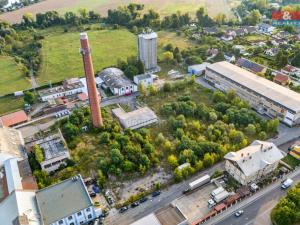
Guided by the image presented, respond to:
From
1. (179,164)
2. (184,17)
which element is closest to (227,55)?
(184,17)

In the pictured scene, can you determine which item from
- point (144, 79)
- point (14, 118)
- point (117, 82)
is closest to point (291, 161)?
point (144, 79)

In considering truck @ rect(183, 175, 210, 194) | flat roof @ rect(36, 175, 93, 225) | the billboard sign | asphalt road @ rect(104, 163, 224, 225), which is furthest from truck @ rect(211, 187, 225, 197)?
the billboard sign

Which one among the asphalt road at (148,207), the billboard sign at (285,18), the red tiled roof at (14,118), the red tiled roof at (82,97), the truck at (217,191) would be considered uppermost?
the billboard sign at (285,18)

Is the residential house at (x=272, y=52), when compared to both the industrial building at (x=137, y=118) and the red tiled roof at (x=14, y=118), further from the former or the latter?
the red tiled roof at (x=14, y=118)

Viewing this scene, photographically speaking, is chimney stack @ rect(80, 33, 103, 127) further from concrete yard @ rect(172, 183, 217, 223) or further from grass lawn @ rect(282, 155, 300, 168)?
grass lawn @ rect(282, 155, 300, 168)

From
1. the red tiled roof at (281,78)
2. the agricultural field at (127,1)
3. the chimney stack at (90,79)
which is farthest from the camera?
the agricultural field at (127,1)

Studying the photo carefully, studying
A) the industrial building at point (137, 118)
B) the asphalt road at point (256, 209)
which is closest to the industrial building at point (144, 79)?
the industrial building at point (137, 118)
